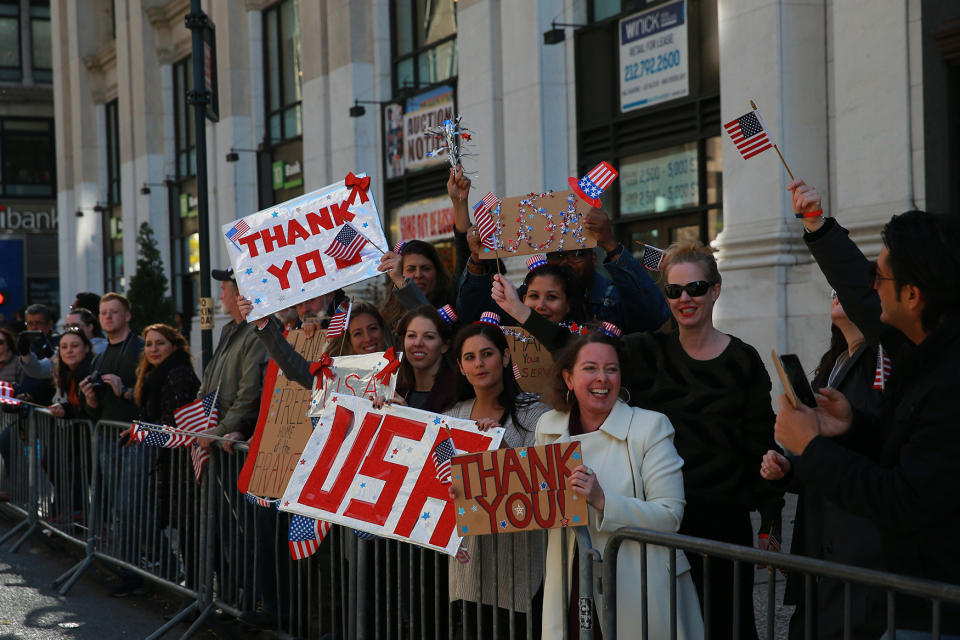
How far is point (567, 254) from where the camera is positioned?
5.48 meters

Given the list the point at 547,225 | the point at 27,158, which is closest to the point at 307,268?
the point at 547,225

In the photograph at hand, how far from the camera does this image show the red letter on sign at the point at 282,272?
5.73m

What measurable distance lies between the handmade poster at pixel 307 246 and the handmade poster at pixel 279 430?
42 cm

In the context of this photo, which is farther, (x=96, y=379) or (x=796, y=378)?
(x=96, y=379)

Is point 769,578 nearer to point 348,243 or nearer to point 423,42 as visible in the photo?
point 348,243

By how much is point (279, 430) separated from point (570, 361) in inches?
88.5

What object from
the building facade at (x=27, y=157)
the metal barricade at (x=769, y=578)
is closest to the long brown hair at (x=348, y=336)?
the metal barricade at (x=769, y=578)

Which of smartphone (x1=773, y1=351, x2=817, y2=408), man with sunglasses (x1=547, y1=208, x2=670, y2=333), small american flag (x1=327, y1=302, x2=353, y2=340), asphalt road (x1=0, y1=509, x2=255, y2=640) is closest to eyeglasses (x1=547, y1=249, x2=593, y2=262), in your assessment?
man with sunglasses (x1=547, y1=208, x2=670, y2=333)

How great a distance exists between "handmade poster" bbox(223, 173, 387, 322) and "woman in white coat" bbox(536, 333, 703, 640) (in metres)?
1.99

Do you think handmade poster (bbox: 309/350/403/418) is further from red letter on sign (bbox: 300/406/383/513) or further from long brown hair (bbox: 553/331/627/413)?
long brown hair (bbox: 553/331/627/413)

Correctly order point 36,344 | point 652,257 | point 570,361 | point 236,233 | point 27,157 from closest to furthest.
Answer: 1. point 570,361
2. point 236,233
3. point 652,257
4. point 36,344
5. point 27,157

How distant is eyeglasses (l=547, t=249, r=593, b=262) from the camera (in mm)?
5453

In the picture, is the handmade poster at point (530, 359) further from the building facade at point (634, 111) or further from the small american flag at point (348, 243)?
the building facade at point (634, 111)

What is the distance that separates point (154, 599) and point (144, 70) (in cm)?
2507
